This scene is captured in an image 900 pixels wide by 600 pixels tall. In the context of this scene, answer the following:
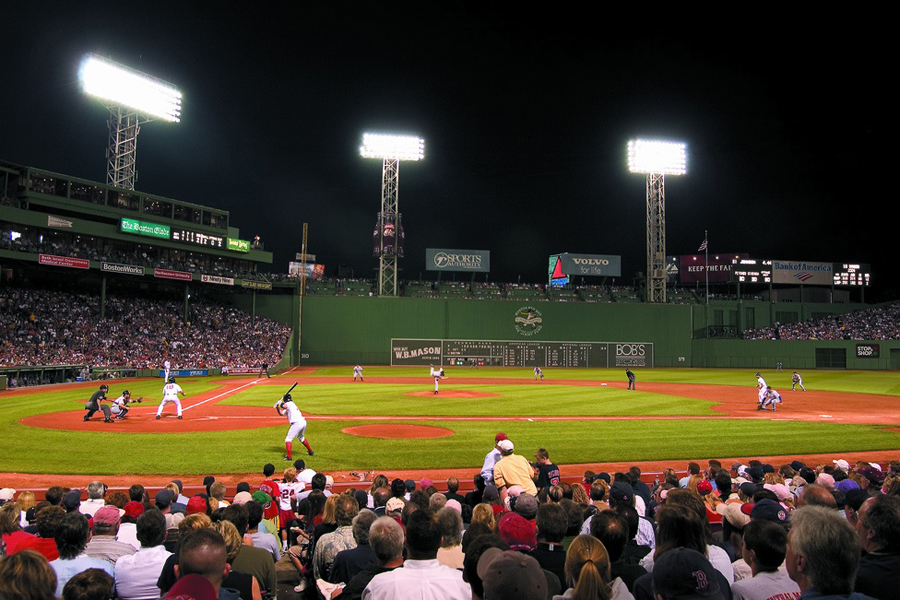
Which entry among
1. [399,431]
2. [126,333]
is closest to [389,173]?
[126,333]

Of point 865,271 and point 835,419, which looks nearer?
point 835,419

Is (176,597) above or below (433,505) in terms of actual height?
above

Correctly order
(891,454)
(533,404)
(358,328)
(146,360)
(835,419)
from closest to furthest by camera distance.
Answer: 1. (891,454)
2. (835,419)
3. (533,404)
4. (146,360)
5. (358,328)

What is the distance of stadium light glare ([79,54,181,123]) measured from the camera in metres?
47.7

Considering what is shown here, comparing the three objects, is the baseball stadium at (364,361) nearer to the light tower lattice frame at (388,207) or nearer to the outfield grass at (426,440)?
the outfield grass at (426,440)

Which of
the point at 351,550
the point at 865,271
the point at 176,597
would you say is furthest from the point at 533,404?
the point at 865,271

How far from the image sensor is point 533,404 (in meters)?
28.1

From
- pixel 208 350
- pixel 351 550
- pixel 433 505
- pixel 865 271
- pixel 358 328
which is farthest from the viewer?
pixel 865 271

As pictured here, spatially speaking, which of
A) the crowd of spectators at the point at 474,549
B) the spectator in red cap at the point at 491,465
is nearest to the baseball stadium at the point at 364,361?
the spectator in red cap at the point at 491,465

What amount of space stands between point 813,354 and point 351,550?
72629 mm

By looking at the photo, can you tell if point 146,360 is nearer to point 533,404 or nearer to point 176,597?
point 533,404

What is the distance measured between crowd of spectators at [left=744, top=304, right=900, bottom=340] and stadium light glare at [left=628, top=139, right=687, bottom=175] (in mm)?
23253

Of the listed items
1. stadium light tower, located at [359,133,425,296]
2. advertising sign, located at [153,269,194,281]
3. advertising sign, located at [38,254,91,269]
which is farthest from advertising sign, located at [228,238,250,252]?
advertising sign, located at [38,254,91,269]

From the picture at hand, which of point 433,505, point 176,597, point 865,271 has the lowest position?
point 433,505
